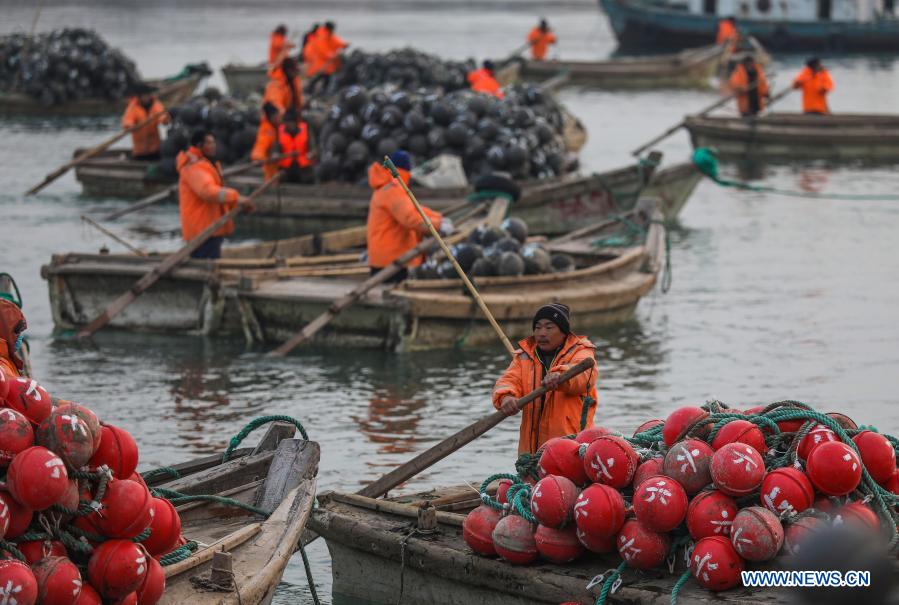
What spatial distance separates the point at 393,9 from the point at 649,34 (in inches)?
1106

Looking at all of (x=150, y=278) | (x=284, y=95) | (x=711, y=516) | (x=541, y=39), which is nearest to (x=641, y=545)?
(x=711, y=516)

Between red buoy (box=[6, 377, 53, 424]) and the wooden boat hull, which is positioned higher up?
red buoy (box=[6, 377, 53, 424])

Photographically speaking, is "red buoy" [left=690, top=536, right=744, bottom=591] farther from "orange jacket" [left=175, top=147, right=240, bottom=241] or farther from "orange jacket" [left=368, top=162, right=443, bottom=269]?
"orange jacket" [left=175, top=147, right=240, bottom=241]

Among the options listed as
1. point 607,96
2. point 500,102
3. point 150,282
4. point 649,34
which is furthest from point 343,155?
point 649,34

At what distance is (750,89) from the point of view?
2638 cm

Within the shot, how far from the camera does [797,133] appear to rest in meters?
24.8

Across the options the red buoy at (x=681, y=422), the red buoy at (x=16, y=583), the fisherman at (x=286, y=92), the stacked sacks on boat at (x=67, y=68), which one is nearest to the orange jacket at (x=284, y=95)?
the fisherman at (x=286, y=92)

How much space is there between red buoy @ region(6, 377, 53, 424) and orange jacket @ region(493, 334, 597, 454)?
2457 mm

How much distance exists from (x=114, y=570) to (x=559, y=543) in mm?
2007

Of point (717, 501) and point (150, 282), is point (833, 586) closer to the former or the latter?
point (717, 501)

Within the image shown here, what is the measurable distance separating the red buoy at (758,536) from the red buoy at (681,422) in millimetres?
669

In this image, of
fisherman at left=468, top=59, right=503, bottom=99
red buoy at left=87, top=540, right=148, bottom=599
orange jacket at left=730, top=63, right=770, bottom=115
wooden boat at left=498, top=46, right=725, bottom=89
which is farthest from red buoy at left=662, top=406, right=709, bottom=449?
wooden boat at left=498, top=46, right=725, bottom=89

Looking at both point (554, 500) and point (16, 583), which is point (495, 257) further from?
point (16, 583)

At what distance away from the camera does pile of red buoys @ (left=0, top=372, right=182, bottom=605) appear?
556 centimetres
